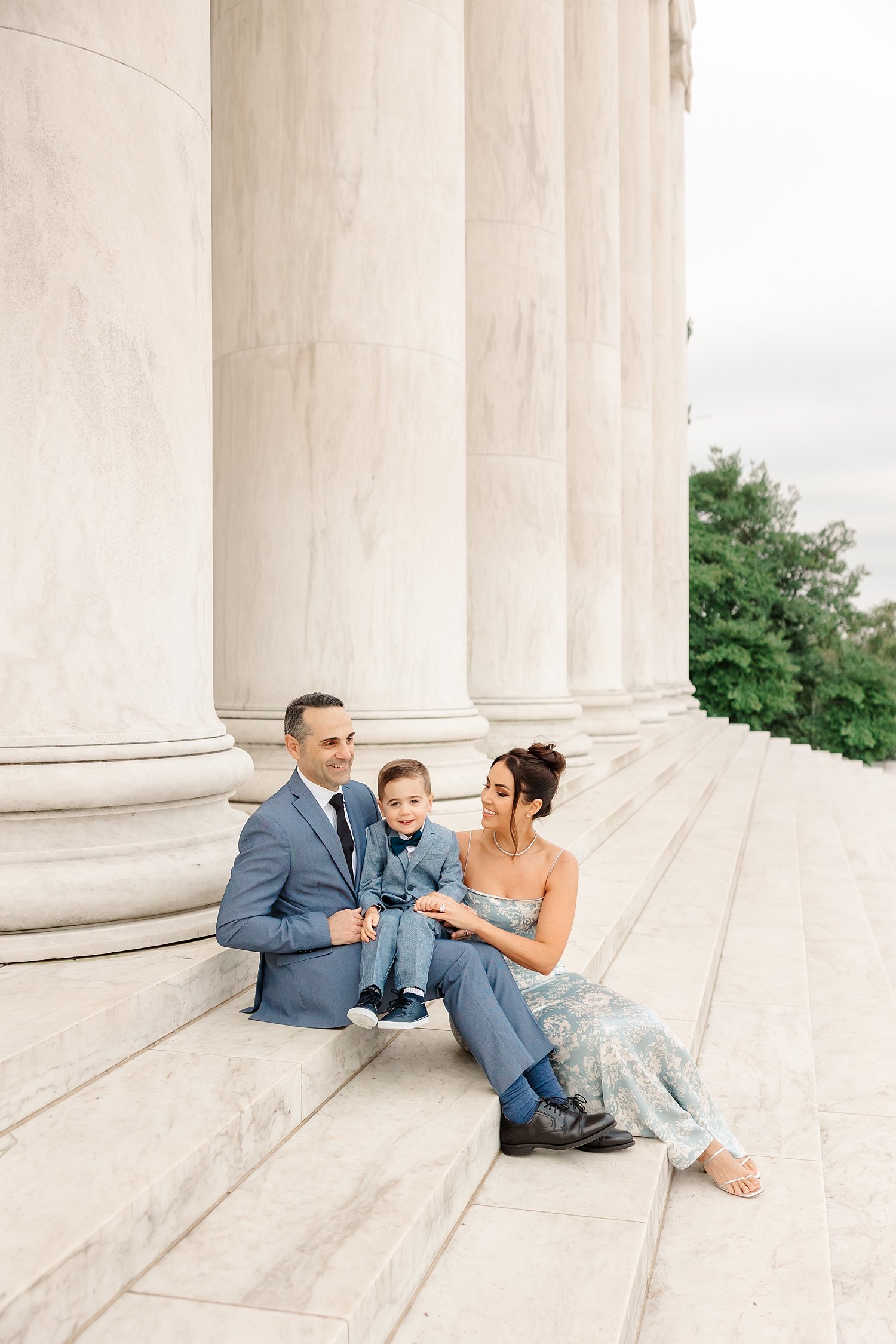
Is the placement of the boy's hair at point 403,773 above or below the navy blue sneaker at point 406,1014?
above

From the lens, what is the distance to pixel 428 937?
1225 inches

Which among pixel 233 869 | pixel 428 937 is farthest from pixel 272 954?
pixel 428 937

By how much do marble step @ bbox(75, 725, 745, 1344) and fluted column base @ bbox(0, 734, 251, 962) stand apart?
4289 mm

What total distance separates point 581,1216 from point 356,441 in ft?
117

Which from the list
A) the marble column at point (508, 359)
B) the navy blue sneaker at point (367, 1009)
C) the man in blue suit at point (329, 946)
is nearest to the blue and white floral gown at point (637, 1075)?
the man in blue suit at point (329, 946)

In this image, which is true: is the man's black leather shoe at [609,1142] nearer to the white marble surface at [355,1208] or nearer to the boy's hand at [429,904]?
the white marble surface at [355,1208]

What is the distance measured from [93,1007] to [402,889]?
888 cm

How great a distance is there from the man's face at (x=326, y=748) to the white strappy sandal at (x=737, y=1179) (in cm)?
1433

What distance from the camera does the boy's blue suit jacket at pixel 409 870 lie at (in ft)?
109

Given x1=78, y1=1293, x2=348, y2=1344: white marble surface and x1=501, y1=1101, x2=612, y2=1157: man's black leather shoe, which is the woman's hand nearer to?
x1=501, y1=1101, x2=612, y2=1157: man's black leather shoe

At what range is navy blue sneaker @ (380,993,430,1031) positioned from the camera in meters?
30.6

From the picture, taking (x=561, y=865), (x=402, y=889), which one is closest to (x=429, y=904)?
(x=402, y=889)

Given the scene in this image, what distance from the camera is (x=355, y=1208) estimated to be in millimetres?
24484

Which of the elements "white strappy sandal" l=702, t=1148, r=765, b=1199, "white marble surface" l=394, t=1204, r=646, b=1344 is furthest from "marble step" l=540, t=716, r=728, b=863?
"white marble surface" l=394, t=1204, r=646, b=1344
